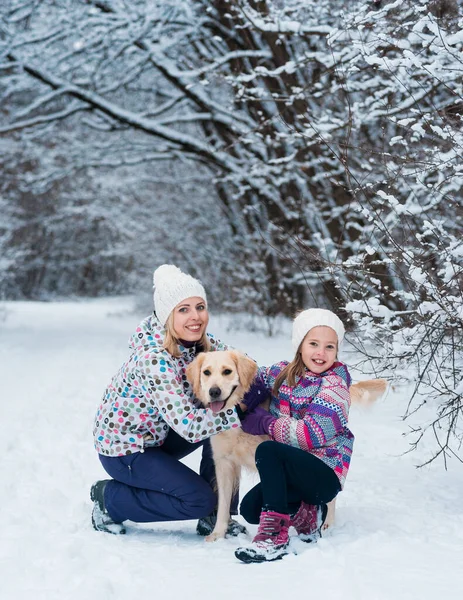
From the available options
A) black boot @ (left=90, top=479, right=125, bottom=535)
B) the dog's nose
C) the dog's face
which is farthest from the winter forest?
black boot @ (left=90, top=479, right=125, bottom=535)

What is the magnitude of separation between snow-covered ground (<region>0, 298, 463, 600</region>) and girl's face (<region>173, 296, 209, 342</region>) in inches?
33.5

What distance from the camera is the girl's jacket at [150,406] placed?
3.15 metres

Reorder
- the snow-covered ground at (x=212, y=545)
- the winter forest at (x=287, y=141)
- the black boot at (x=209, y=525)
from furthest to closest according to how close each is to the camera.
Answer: the winter forest at (x=287, y=141)
the black boot at (x=209, y=525)
the snow-covered ground at (x=212, y=545)

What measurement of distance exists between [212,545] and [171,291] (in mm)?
1156

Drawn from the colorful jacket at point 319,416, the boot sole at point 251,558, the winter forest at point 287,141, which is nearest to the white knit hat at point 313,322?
the colorful jacket at point 319,416

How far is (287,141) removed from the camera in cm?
756

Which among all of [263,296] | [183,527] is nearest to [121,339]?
[263,296]

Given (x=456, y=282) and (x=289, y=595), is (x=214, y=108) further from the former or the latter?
(x=289, y=595)

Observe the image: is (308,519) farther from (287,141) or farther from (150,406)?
(287,141)

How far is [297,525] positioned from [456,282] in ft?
4.42

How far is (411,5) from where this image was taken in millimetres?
4312

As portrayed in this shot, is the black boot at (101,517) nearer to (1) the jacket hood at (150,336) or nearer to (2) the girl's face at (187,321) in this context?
(1) the jacket hood at (150,336)

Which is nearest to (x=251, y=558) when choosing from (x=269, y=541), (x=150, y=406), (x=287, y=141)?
(x=269, y=541)

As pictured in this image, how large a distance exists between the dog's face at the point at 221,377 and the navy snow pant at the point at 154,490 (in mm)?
381
